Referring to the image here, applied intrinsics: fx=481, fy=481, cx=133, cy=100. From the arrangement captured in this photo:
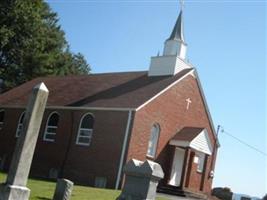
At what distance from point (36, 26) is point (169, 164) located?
70.7 feet

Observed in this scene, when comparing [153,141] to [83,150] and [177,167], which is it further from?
[83,150]

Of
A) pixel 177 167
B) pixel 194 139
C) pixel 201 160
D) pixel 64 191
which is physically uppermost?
pixel 194 139

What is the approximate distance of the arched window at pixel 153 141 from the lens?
28.6 meters

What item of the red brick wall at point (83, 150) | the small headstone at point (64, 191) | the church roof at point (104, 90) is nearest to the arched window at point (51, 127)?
the red brick wall at point (83, 150)

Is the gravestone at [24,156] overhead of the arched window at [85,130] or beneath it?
beneath

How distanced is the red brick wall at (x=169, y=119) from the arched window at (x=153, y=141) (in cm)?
26

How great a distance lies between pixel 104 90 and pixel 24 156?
72.7ft

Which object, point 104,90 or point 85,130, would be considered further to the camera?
point 104,90

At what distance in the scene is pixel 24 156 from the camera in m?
9.51

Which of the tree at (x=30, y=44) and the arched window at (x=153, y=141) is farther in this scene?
the tree at (x=30, y=44)

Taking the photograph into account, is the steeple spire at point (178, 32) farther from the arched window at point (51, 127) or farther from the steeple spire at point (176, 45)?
the arched window at point (51, 127)

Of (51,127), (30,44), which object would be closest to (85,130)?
(51,127)

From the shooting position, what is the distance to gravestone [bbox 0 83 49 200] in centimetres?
934

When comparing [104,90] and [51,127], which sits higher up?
[104,90]
